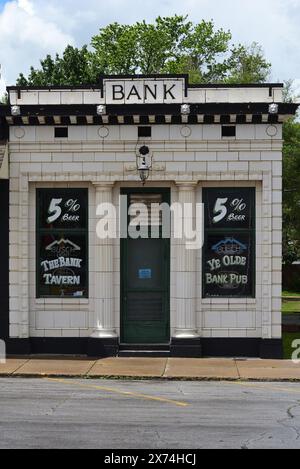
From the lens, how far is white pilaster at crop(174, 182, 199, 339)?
17.2 m

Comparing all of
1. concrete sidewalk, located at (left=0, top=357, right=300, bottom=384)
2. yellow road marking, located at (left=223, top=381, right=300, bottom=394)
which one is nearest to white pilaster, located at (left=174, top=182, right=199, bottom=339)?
concrete sidewalk, located at (left=0, top=357, right=300, bottom=384)

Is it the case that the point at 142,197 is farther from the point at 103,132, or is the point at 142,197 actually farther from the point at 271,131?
the point at 271,131

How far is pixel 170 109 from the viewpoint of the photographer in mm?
17047

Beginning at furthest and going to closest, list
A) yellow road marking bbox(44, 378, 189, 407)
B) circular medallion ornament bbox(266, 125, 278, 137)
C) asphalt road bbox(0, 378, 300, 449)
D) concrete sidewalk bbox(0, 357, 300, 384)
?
circular medallion ornament bbox(266, 125, 278, 137) → concrete sidewalk bbox(0, 357, 300, 384) → yellow road marking bbox(44, 378, 189, 407) → asphalt road bbox(0, 378, 300, 449)

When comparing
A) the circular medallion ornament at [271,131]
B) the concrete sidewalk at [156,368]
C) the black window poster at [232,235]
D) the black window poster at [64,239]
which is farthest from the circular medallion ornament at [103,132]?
the concrete sidewalk at [156,368]

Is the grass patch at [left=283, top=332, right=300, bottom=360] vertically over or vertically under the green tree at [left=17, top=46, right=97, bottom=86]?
under

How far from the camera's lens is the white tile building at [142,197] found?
56.3ft

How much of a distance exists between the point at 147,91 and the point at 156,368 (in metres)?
5.89

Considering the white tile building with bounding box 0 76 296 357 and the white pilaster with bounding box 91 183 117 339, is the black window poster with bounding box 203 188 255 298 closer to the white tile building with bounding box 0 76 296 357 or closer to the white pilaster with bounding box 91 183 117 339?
the white tile building with bounding box 0 76 296 357

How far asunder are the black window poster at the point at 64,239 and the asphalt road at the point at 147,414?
3144mm

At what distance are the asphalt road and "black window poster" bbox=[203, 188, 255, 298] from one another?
323cm
